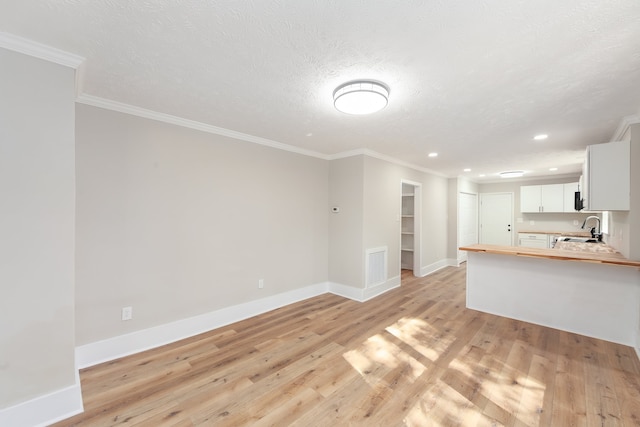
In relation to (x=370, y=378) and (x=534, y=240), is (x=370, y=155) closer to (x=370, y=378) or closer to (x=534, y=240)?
(x=370, y=378)

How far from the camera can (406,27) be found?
1.49 metres

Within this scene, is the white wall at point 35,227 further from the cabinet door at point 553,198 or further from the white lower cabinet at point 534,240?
the cabinet door at point 553,198

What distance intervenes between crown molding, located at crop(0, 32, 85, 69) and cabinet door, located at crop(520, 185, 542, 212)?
8.61m

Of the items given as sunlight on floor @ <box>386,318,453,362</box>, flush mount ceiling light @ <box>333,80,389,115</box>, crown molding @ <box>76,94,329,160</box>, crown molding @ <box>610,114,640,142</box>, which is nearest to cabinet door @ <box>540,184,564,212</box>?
crown molding @ <box>610,114,640,142</box>

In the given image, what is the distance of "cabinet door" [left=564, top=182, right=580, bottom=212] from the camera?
20.2ft

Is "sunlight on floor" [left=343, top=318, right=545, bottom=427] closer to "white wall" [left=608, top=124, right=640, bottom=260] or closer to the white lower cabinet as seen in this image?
"white wall" [left=608, top=124, right=640, bottom=260]

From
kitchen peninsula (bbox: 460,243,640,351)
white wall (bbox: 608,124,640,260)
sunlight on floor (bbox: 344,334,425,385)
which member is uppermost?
white wall (bbox: 608,124,640,260)

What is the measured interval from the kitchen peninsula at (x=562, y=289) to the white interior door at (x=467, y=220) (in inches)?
123

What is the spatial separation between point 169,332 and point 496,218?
8.32 meters

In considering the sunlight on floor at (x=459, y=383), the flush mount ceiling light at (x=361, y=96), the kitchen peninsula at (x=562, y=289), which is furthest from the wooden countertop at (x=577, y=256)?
the flush mount ceiling light at (x=361, y=96)

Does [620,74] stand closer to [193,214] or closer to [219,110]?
[219,110]

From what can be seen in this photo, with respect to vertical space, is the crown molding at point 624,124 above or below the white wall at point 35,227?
above

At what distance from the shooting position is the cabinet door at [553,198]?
636 cm

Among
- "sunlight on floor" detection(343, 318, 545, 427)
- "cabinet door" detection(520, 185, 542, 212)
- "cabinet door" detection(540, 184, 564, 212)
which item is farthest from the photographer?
"cabinet door" detection(520, 185, 542, 212)
